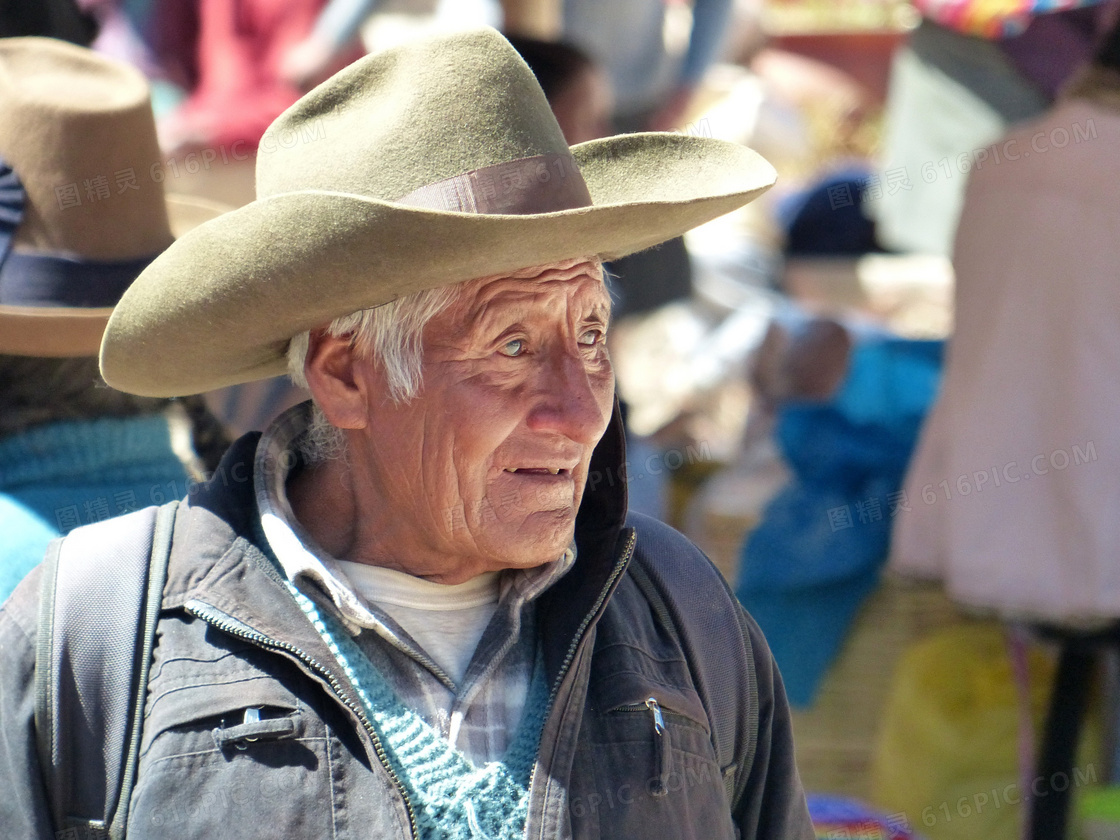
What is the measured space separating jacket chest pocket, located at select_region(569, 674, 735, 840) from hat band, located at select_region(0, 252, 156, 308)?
1.29 meters

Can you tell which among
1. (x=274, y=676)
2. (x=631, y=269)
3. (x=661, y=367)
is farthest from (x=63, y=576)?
A: (x=661, y=367)

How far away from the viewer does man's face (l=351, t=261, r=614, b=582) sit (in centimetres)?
184

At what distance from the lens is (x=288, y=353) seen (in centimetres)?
198

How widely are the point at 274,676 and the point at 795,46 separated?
854cm

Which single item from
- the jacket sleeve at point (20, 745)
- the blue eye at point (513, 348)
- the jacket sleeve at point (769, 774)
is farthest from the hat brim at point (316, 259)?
the jacket sleeve at point (769, 774)

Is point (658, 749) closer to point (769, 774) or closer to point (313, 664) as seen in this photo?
point (769, 774)

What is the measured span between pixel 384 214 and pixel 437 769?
0.72 metres

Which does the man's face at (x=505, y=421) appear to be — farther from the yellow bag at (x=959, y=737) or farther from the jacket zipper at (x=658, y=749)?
the yellow bag at (x=959, y=737)

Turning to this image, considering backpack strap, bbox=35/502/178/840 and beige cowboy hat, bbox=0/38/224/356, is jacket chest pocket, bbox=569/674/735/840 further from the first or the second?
beige cowboy hat, bbox=0/38/224/356

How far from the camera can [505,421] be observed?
1835mm

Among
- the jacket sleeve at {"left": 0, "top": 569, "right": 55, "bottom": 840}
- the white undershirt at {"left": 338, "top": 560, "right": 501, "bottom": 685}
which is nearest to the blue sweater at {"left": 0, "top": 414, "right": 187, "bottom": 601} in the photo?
the jacket sleeve at {"left": 0, "top": 569, "right": 55, "bottom": 840}

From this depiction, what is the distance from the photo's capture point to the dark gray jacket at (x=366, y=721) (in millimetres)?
1607

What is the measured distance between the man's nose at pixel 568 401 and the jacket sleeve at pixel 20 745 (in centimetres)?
72

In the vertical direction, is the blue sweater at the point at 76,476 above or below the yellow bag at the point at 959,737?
above
